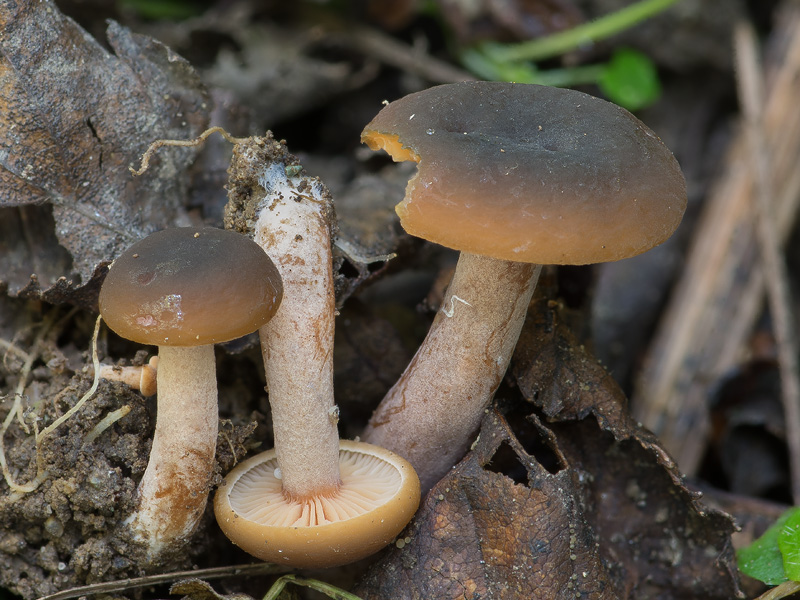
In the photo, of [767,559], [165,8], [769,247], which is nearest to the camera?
[767,559]

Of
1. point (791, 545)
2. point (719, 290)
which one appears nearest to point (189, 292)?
point (791, 545)

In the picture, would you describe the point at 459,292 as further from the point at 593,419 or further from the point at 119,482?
the point at 119,482

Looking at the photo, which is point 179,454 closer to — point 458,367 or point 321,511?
point 321,511

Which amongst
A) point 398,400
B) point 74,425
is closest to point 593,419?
point 398,400

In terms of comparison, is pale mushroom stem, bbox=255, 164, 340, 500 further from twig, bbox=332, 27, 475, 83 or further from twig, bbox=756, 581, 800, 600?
twig, bbox=332, 27, 475, 83

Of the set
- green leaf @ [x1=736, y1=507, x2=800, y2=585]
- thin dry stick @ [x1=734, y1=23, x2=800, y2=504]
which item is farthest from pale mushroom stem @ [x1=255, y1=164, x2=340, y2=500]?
thin dry stick @ [x1=734, y1=23, x2=800, y2=504]

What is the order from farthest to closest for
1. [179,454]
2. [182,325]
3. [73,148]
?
[73,148], [179,454], [182,325]

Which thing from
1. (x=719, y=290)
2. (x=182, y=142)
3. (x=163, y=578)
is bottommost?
(x=163, y=578)
